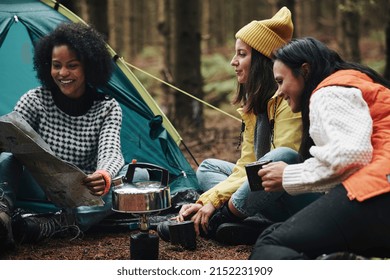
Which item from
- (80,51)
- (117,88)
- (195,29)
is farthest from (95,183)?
(195,29)

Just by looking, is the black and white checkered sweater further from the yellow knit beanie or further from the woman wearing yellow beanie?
the yellow knit beanie

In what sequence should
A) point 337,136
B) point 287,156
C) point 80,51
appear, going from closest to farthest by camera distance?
point 337,136
point 287,156
point 80,51

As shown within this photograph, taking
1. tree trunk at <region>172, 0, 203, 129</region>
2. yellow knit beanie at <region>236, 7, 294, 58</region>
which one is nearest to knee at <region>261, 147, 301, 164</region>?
yellow knit beanie at <region>236, 7, 294, 58</region>

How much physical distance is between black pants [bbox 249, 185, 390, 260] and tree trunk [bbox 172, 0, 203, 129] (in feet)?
12.9

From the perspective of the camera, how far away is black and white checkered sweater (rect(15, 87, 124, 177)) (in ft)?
10.3

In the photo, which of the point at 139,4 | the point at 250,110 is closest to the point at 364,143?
the point at 250,110

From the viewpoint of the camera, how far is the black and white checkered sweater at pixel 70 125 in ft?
10.3

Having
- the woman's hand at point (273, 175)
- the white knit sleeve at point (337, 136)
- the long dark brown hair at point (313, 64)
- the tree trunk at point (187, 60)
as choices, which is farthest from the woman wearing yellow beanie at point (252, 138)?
the tree trunk at point (187, 60)

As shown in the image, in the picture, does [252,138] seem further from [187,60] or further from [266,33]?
[187,60]

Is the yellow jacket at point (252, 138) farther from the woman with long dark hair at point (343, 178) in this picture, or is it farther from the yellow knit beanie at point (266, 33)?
the woman with long dark hair at point (343, 178)

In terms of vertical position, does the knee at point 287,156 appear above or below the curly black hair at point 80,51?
below

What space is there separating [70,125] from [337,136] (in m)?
1.57

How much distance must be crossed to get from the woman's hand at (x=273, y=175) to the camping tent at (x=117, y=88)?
1267 mm

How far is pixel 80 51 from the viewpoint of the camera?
3.11 m
